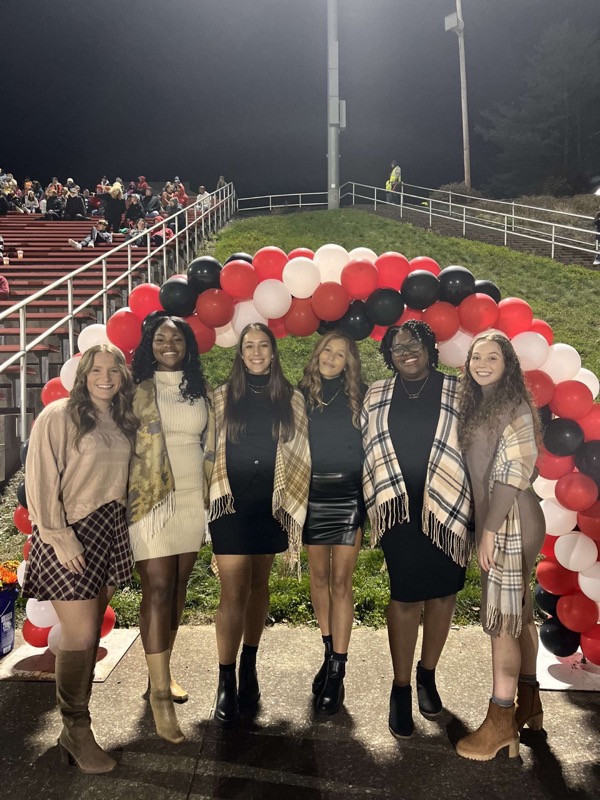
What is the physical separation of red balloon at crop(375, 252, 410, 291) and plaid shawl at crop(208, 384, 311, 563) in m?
0.87

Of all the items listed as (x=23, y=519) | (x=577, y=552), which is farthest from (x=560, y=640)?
(x=23, y=519)

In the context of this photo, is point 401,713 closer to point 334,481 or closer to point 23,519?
point 334,481

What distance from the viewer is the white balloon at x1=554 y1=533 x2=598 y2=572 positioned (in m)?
3.31

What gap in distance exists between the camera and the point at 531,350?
3.19 m

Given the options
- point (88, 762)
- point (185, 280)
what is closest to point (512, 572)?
point (88, 762)

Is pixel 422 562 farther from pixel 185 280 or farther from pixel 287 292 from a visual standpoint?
pixel 185 280

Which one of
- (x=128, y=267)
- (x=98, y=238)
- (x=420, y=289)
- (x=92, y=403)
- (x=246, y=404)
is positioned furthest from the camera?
(x=98, y=238)

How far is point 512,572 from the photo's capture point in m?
2.68

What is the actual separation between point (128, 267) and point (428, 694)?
6.46m

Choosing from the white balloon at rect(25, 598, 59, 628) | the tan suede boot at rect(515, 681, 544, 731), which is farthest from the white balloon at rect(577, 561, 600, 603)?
the white balloon at rect(25, 598, 59, 628)

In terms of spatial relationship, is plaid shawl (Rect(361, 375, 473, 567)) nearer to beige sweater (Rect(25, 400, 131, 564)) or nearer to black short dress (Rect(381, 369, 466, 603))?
black short dress (Rect(381, 369, 466, 603))

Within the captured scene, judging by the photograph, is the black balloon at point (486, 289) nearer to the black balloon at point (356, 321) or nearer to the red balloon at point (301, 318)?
the black balloon at point (356, 321)

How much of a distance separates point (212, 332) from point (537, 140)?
29.9m

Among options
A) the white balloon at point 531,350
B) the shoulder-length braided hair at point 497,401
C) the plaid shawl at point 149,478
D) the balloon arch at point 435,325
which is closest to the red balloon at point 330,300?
the balloon arch at point 435,325
